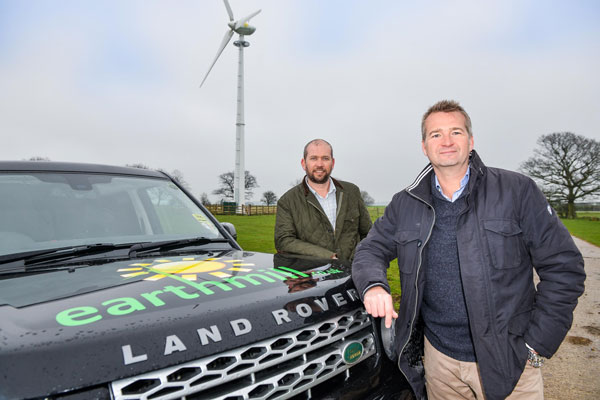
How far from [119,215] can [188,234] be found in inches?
19.2

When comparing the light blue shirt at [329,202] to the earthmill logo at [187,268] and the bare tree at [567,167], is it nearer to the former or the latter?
the earthmill logo at [187,268]

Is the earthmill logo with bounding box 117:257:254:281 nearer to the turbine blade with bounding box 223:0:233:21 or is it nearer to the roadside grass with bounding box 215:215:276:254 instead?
the roadside grass with bounding box 215:215:276:254

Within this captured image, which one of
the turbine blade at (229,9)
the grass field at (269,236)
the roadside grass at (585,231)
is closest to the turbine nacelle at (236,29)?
the turbine blade at (229,9)

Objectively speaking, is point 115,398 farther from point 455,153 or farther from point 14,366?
point 455,153

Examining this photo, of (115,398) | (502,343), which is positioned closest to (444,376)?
(502,343)

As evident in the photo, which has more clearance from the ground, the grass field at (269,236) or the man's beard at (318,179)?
the man's beard at (318,179)

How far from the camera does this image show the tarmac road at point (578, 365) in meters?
3.09

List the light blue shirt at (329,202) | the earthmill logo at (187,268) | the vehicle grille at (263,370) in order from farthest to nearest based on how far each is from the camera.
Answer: the light blue shirt at (329,202) < the earthmill logo at (187,268) < the vehicle grille at (263,370)

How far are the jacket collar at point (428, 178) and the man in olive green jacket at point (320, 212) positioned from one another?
1513 millimetres

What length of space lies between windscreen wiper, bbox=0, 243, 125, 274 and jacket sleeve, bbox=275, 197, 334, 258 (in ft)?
5.59

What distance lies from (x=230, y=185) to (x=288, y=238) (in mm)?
60715

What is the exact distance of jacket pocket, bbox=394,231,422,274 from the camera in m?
2.08

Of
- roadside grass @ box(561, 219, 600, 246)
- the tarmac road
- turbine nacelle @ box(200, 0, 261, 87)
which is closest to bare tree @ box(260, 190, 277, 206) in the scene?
turbine nacelle @ box(200, 0, 261, 87)

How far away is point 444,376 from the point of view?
213cm
